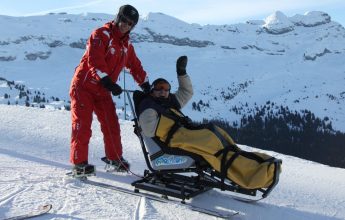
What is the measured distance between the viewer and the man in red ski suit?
210 inches

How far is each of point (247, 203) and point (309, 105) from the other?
7670 inches

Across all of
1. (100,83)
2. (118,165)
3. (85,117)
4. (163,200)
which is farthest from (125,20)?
(163,200)

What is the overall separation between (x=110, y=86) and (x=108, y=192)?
1130 mm

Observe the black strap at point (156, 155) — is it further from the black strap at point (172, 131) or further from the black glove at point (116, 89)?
the black glove at point (116, 89)

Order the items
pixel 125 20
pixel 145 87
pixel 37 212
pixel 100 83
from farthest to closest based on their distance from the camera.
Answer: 1. pixel 145 87
2. pixel 125 20
3. pixel 100 83
4. pixel 37 212

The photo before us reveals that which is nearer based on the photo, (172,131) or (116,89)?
(172,131)

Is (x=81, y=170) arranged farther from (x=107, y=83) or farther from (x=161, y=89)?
(x=161, y=89)

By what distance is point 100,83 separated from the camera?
17.4ft

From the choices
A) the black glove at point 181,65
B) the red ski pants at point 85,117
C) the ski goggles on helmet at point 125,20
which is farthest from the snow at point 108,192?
the ski goggles on helmet at point 125,20

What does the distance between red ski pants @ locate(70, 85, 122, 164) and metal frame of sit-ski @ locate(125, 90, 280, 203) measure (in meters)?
0.52

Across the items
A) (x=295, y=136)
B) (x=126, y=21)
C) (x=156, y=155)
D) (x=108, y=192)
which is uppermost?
(x=126, y=21)

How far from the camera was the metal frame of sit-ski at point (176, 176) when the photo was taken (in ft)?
15.5

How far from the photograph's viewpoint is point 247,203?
16.3ft

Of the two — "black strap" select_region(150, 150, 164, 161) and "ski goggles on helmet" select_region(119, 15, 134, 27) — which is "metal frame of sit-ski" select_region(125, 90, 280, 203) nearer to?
"black strap" select_region(150, 150, 164, 161)
